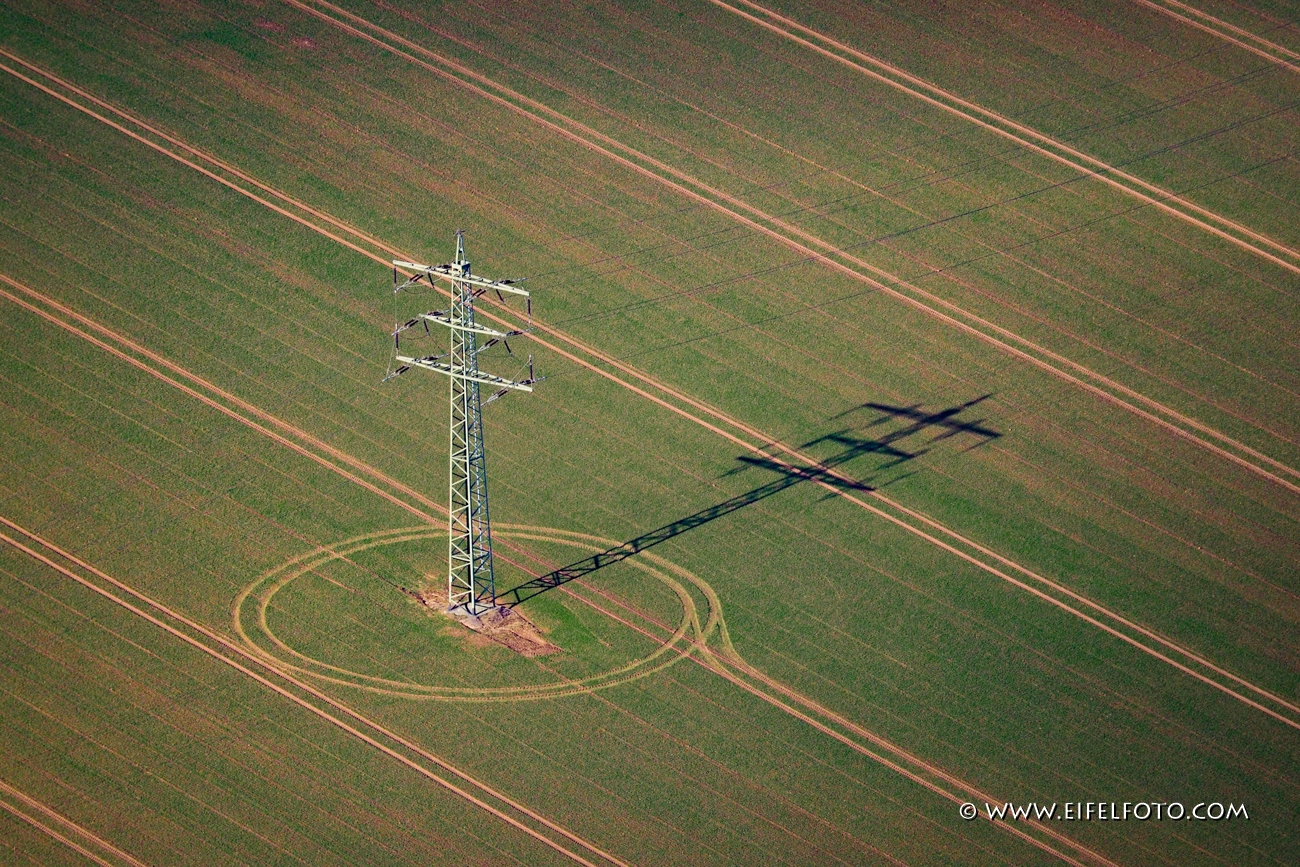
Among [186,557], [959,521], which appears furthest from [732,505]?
[186,557]

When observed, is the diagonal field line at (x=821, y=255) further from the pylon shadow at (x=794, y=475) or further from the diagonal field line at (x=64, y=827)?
the diagonal field line at (x=64, y=827)

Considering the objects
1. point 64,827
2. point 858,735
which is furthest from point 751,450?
point 64,827

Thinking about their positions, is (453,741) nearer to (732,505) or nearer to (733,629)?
(733,629)

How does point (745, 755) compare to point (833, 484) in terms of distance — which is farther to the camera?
point (833, 484)

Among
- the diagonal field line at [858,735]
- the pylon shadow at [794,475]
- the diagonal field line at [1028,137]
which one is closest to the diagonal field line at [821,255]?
the diagonal field line at [1028,137]

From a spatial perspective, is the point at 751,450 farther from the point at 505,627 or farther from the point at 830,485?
the point at 505,627
